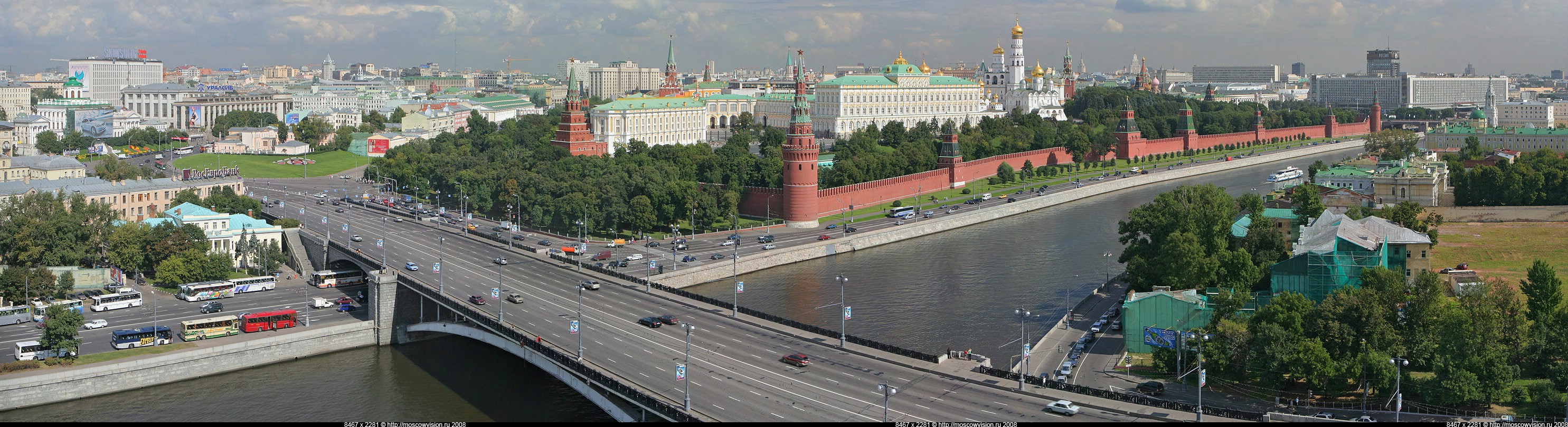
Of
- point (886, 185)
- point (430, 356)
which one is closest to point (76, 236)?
point (430, 356)

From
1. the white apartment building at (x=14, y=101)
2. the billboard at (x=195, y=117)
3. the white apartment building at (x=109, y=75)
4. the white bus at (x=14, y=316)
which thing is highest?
the white apartment building at (x=109, y=75)

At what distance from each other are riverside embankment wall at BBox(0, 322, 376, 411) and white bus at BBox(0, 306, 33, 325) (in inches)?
325

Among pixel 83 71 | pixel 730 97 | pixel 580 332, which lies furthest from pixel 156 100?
pixel 580 332

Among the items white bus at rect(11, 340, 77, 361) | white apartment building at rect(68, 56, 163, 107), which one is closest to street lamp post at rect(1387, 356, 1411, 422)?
white bus at rect(11, 340, 77, 361)

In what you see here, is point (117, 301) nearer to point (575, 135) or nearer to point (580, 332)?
point (580, 332)

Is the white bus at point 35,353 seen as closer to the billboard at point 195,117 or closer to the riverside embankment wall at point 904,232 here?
the riverside embankment wall at point 904,232

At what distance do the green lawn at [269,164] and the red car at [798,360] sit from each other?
71.9m

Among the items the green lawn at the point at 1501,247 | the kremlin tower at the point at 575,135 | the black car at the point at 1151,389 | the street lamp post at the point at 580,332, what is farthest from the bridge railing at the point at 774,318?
the kremlin tower at the point at 575,135

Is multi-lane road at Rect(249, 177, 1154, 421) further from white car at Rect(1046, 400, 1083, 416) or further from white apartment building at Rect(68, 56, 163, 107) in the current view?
white apartment building at Rect(68, 56, 163, 107)

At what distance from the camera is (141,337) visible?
43469 millimetres

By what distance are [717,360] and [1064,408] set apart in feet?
32.2

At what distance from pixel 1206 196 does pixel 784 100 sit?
77.9 m

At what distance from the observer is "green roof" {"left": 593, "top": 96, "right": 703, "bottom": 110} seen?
339ft

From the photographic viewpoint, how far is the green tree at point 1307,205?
2109 inches
